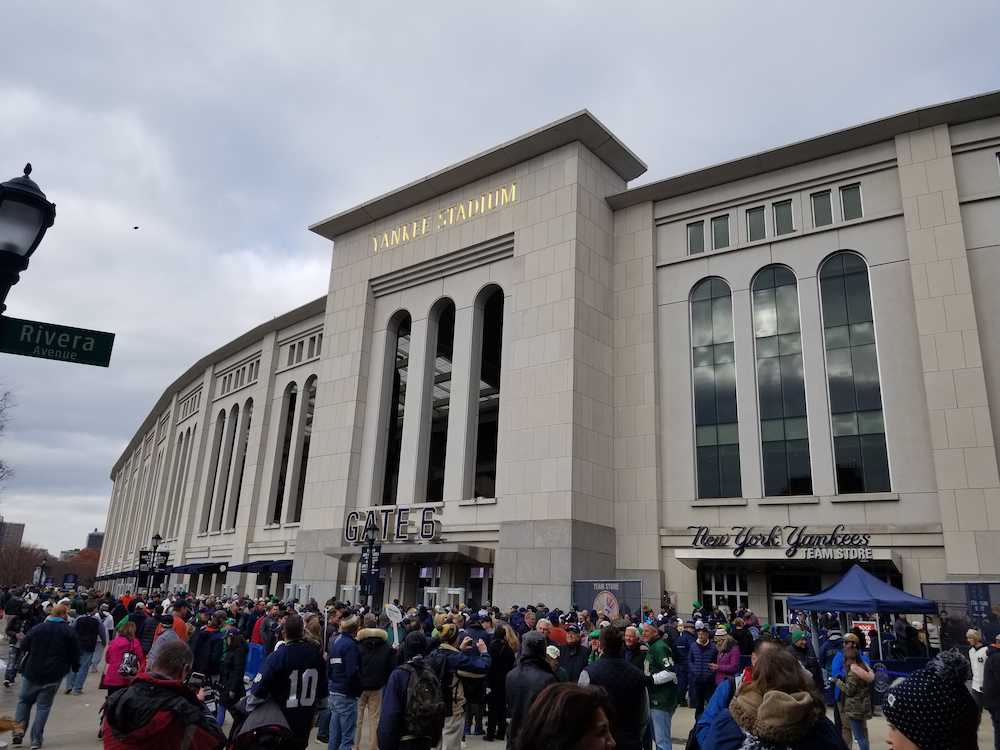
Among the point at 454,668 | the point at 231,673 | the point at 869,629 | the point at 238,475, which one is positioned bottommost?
the point at 231,673

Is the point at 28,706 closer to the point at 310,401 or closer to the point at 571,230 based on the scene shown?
the point at 571,230

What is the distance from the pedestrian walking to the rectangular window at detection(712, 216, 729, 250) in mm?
26381

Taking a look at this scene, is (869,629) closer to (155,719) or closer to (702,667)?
(702,667)

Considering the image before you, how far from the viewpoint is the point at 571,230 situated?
3092 centimetres

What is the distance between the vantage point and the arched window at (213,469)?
53.1 m

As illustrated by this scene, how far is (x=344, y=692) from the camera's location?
9.41m

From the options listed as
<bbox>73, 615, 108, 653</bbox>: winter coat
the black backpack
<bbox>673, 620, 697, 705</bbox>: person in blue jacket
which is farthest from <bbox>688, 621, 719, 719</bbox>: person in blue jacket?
<bbox>73, 615, 108, 653</bbox>: winter coat

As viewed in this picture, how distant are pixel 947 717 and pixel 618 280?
3009 cm

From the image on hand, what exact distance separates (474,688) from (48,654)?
20.8 ft

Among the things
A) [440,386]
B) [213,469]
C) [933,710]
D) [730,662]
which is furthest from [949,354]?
[213,469]

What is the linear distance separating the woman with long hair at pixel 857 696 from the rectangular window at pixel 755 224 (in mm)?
21590

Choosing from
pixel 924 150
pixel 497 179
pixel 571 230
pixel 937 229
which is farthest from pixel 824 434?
pixel 497 179

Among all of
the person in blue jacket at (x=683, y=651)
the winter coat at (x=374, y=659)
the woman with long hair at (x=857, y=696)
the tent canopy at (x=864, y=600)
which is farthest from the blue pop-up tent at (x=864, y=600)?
the winter coat at (x=374, y=659)

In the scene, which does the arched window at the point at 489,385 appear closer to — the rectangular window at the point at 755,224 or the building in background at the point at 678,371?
the building in background at the point at 678,371
